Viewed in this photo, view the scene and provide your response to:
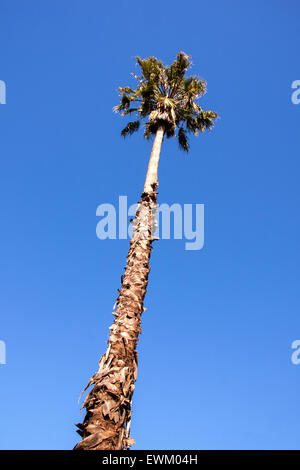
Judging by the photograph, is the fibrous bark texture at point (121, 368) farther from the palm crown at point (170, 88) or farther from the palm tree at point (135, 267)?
the palm crown at point (170, 88)

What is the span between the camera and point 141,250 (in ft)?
22.4

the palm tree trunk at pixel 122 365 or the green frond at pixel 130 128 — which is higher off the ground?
the green frond at pixel 130 128

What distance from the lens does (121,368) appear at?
195 inches

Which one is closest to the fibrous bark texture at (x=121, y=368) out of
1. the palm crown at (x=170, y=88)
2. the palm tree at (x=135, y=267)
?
the palm tree at (x=135, y=267)

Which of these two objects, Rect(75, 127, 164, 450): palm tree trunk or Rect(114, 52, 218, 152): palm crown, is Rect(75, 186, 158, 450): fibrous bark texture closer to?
Rect(75, 127, 164, 450): palm tree trunk

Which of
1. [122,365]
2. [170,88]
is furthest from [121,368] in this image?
[170,88]

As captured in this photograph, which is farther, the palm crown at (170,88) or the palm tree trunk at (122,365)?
the palm crown at (170,88)

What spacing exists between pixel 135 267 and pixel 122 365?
2081 mm

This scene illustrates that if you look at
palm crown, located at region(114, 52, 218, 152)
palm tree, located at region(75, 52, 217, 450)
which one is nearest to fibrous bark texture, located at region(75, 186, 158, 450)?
palm tree, located at region(75, 52, 217, 450)

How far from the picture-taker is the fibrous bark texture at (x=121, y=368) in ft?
13.8
